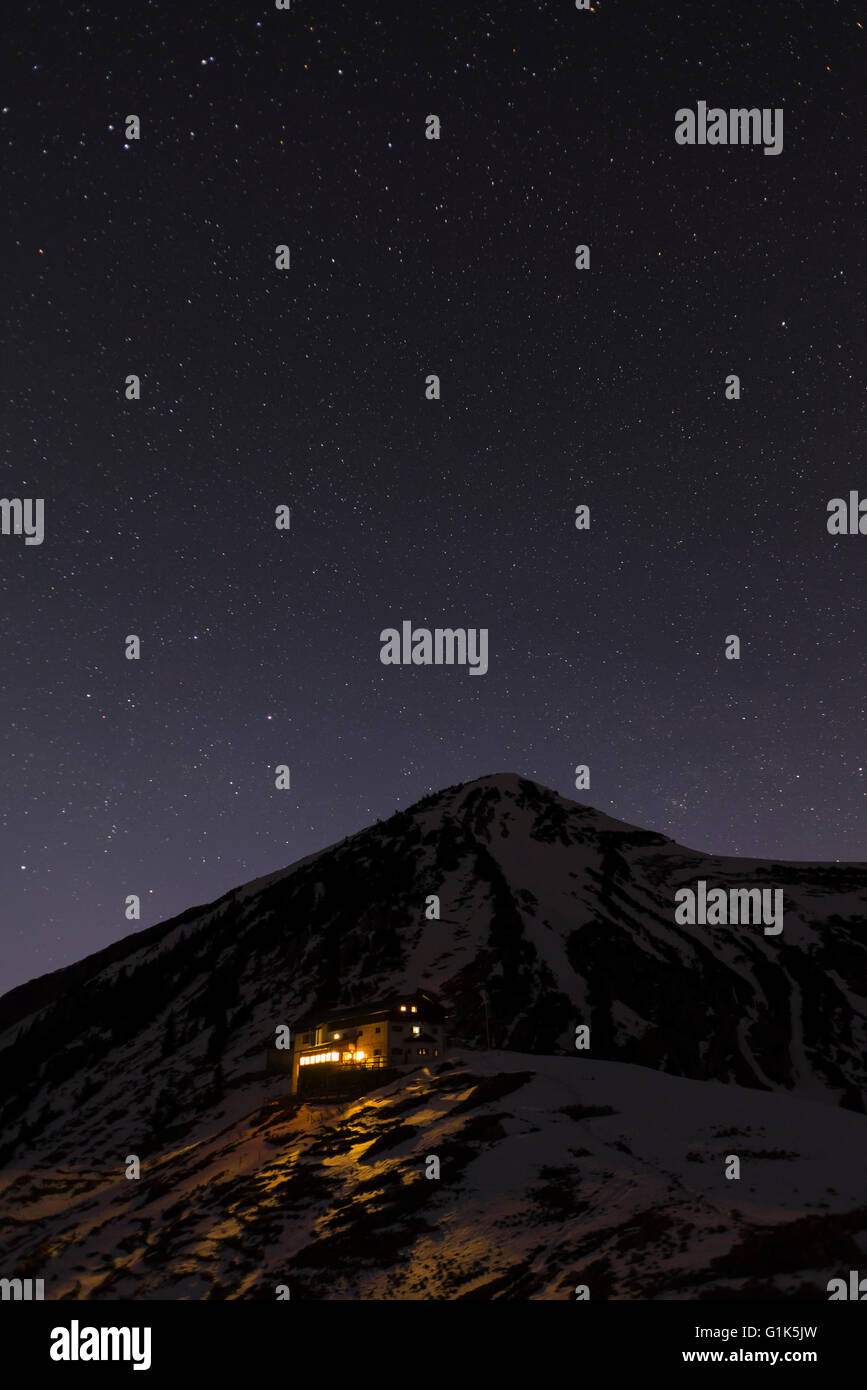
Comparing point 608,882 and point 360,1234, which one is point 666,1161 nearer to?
point 360,1234

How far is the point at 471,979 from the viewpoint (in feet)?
426

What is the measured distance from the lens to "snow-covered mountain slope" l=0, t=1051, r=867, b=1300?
1500 inches

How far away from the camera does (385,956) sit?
142 meters

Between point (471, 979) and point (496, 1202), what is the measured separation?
84834 millimetres

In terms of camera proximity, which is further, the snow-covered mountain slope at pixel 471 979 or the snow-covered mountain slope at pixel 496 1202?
the snow-covered mountain slope at pixel 471 979

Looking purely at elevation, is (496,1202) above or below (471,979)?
below

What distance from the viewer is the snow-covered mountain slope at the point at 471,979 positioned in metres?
123

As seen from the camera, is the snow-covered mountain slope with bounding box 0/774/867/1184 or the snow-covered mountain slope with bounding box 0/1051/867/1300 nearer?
the snow-covered mountain slope with bounding box 0/1051/867/1300

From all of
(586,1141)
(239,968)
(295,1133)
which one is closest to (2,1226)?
(295,1133)

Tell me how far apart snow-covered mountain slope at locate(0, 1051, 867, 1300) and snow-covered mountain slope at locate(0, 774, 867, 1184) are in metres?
35.0

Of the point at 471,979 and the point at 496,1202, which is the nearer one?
the point at 496,1202

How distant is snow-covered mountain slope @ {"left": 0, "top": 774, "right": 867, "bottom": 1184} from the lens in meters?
123

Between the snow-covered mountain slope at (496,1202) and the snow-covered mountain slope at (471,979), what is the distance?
34977mm

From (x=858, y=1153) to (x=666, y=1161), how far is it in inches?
409
